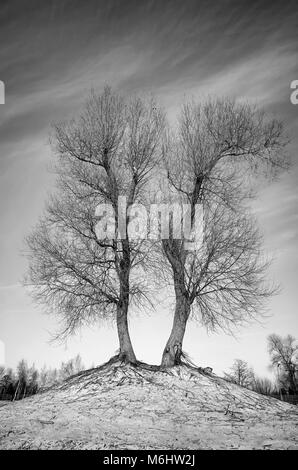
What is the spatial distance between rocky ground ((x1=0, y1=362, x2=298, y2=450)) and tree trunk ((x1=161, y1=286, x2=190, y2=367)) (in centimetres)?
44

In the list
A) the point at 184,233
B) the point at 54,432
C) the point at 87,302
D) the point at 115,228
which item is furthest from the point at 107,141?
the point at 54,432

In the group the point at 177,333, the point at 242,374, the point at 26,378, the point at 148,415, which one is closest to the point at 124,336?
the point at 177,333

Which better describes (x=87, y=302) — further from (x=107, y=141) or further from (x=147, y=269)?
(x=107, y=141)

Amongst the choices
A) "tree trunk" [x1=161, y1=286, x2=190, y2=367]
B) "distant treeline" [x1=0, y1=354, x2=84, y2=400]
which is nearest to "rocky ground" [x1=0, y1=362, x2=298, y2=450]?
"tree trunk" [x1=161, y1=286, x2=190, y2=367]

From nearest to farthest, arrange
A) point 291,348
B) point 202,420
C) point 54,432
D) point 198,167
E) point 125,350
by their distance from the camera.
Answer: point 54,432
point 202,420
point 125,350
point 198,167
point 291,348

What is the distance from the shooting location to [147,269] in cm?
953

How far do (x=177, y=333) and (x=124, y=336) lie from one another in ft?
5.89

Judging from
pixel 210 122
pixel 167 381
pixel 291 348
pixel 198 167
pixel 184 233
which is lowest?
pixel 291 348

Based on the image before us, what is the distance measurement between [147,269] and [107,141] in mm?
5509

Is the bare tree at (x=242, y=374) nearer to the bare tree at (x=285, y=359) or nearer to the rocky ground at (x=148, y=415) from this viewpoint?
the bare tree at (x=285, y=359)

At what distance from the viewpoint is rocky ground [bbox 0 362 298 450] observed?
4184 millimetres

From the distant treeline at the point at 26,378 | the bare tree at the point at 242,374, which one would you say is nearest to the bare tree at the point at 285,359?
the bare tree at the point at 242,374

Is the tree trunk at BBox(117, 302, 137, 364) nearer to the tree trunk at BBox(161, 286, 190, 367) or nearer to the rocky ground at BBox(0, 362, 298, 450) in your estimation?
the rocky ground at BBox(0, 362, 298, 450)
